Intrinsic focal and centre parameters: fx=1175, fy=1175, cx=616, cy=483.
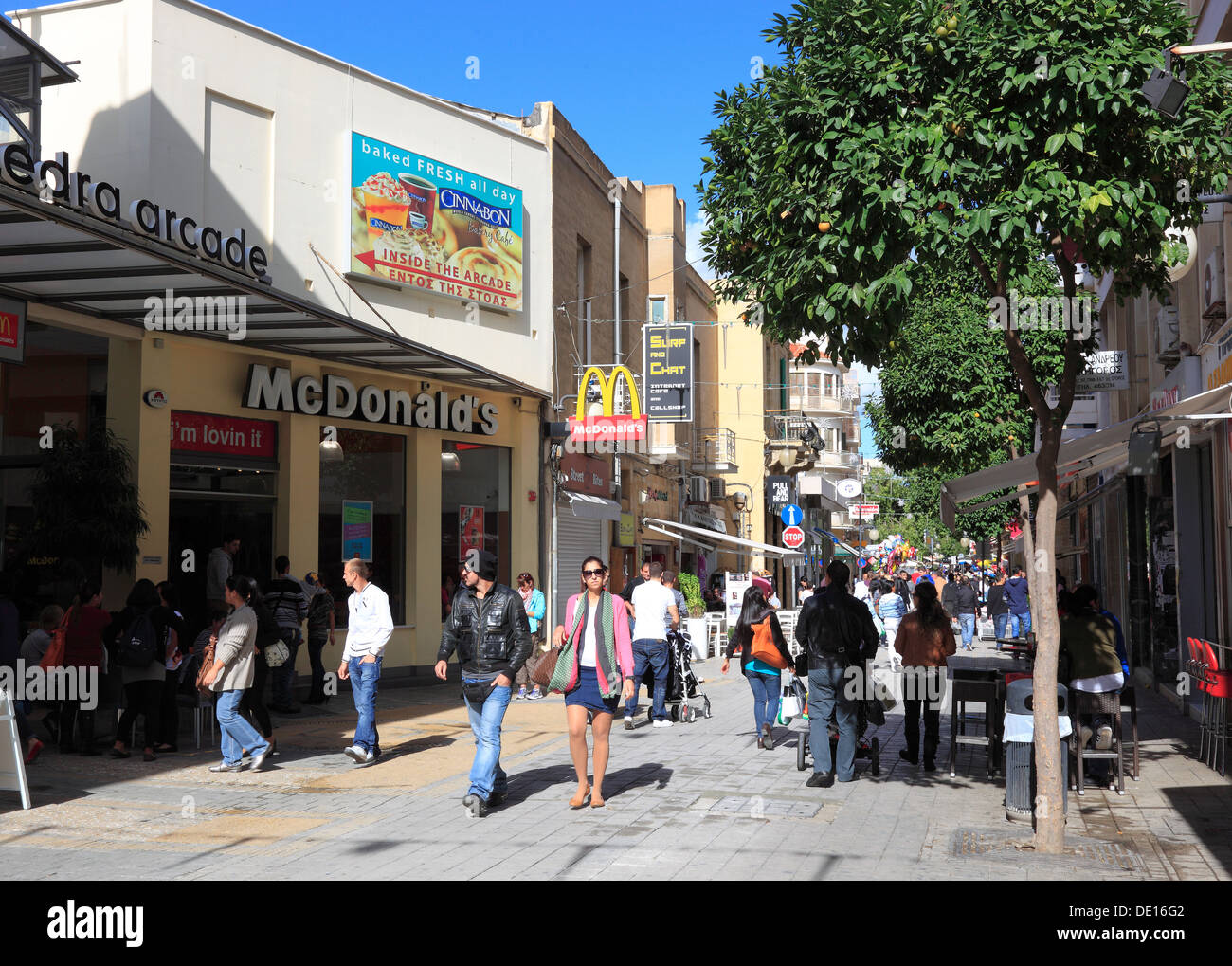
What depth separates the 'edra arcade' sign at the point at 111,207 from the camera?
958cm

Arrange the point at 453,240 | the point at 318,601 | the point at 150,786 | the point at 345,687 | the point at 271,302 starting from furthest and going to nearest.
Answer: the point at 453,240 → the point at 345,687 → the point at 318,601 → the point at 271,302 → the point at 150,786

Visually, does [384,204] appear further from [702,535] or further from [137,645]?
[702,535]

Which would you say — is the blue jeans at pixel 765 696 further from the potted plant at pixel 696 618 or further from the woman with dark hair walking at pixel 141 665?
the potted plant at pixel 696 618

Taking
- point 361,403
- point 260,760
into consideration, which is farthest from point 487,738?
point 361,403

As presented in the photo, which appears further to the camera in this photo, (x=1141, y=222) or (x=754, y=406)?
(x=754, y=406)

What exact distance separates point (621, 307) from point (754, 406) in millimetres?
15590

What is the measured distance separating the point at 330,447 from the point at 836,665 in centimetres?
958

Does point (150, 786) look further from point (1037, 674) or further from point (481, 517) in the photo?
point (481, 517)

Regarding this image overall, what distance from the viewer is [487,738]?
893 centimetres

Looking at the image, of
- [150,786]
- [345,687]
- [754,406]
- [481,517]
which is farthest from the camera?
[754,406]

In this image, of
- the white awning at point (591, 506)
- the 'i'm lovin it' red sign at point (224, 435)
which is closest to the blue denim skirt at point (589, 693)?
the 'i'm lovin it' red sign at point (224, 435)

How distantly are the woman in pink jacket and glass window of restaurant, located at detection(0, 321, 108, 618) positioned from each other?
292 inches

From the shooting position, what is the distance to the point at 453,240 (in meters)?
19.6
